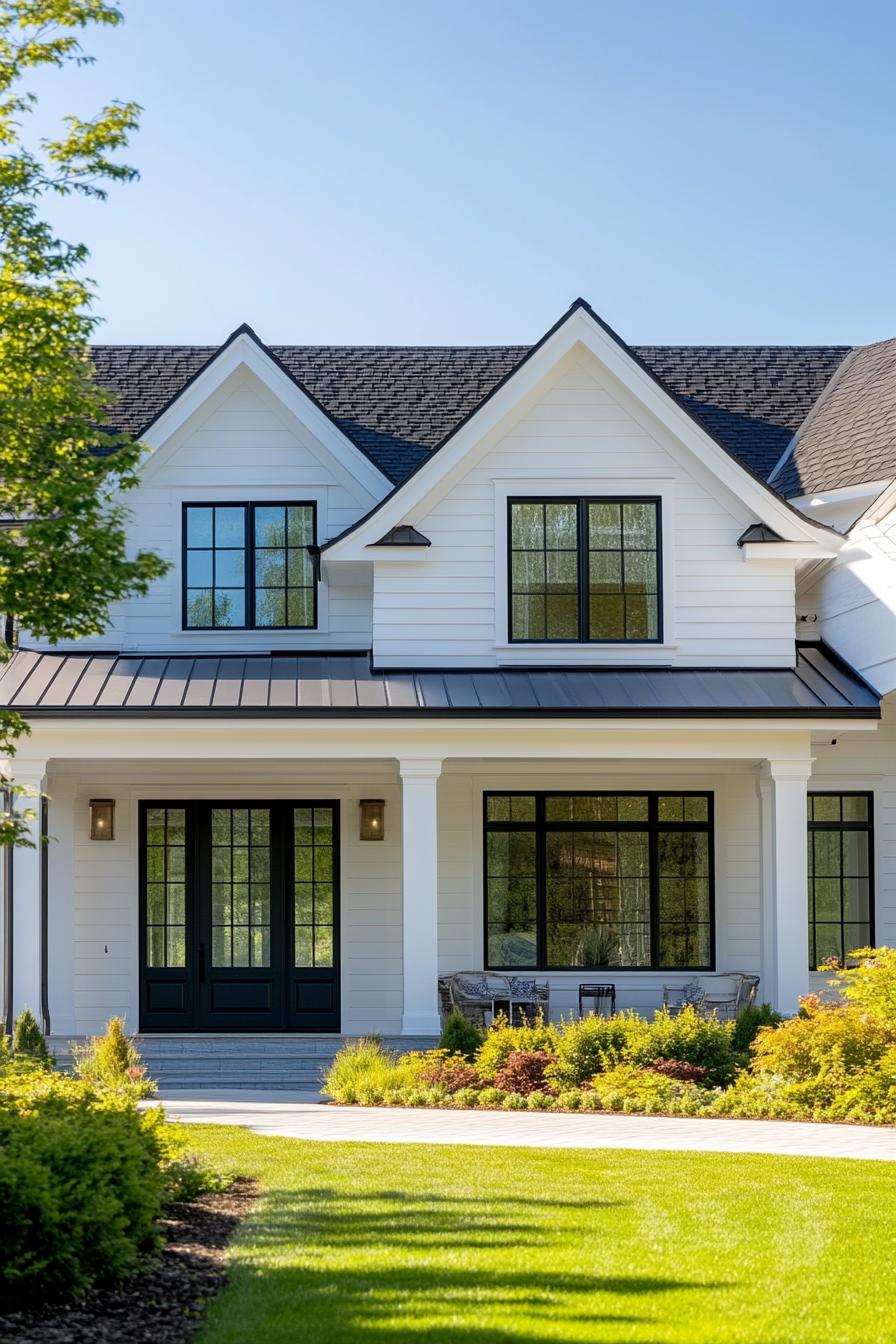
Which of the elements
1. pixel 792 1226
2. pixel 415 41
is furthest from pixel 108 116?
pixel 792 1226

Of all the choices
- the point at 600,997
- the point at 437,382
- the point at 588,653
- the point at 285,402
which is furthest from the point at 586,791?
the point at 437,382

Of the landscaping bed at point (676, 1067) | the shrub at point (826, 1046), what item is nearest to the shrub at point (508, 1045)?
the landscaping bed at point (676, 1067)

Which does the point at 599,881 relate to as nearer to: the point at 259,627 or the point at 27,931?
the point at 259,627

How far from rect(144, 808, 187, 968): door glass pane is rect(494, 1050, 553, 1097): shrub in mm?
5348

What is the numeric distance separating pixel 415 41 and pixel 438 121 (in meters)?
0.72

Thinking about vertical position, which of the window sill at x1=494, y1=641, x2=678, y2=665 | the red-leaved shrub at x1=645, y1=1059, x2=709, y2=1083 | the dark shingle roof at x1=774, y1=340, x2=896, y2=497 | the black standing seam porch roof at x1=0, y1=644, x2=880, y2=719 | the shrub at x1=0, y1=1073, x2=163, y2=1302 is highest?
the dark shingle roof at x1=774, y1=340, x2=896, y2=497

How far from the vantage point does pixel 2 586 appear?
8.41 m

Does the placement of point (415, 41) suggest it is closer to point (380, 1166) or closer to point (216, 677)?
point (216, 677)

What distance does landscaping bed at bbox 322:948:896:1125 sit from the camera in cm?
1264

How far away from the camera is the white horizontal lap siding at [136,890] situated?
1755 centimetres

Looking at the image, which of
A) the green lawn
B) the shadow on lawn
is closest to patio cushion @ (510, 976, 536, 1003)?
the green lawn

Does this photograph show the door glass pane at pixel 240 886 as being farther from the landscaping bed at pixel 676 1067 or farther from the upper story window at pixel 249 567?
the landscaping bed at pixel 676 1067

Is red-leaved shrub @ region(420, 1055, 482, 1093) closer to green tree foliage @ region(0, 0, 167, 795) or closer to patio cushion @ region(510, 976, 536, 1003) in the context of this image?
patio cushion @ region(510, 976, 536, 1003)

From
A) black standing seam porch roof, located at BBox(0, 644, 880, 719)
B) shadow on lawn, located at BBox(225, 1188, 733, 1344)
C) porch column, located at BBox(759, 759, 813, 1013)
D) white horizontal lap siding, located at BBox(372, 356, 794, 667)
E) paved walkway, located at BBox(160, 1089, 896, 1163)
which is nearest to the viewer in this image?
shadow on lawn, located at BBox(225, 1188, 733, 1344)
